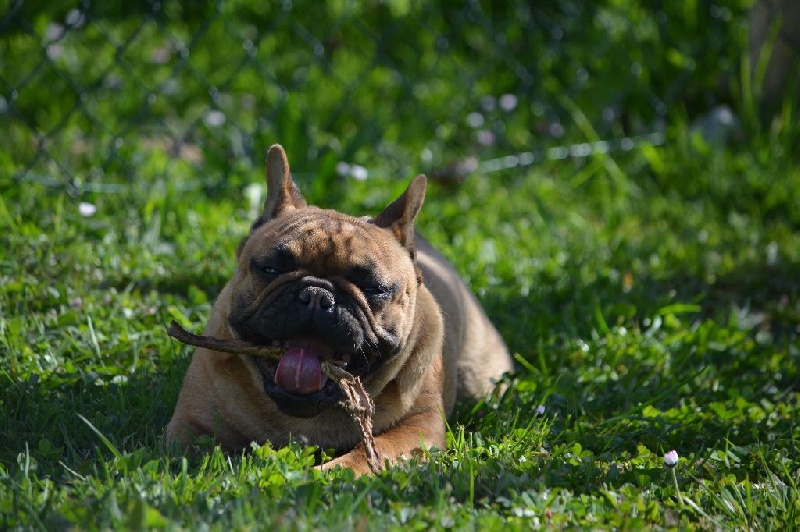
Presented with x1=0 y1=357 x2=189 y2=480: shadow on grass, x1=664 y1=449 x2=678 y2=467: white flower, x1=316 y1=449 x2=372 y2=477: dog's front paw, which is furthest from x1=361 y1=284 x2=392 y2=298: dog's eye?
x1=664 y1=449 x2=678 y2=467: white flower

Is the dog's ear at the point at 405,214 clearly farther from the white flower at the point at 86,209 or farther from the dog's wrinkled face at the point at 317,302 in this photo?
the white flower at the point at 86,209

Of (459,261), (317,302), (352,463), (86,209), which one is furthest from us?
(459,261)

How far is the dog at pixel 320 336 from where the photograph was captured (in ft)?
10.5

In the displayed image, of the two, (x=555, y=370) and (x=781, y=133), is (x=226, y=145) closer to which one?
(x=555, y=370)

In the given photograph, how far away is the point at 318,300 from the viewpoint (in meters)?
3.14

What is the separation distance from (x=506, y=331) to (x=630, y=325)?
0.57m

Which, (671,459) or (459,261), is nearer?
(671,459)

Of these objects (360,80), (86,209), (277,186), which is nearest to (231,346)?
(277,186)

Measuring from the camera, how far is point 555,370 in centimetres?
436

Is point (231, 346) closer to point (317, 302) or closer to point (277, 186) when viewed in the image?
point (317, 302)

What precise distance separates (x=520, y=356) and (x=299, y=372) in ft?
4.57

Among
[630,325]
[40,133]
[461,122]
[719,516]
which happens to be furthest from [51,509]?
[461,122]

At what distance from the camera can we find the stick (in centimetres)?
315

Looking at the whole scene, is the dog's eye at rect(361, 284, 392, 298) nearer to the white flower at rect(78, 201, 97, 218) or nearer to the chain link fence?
the white flower at rect(78, 201, 97, 218)
